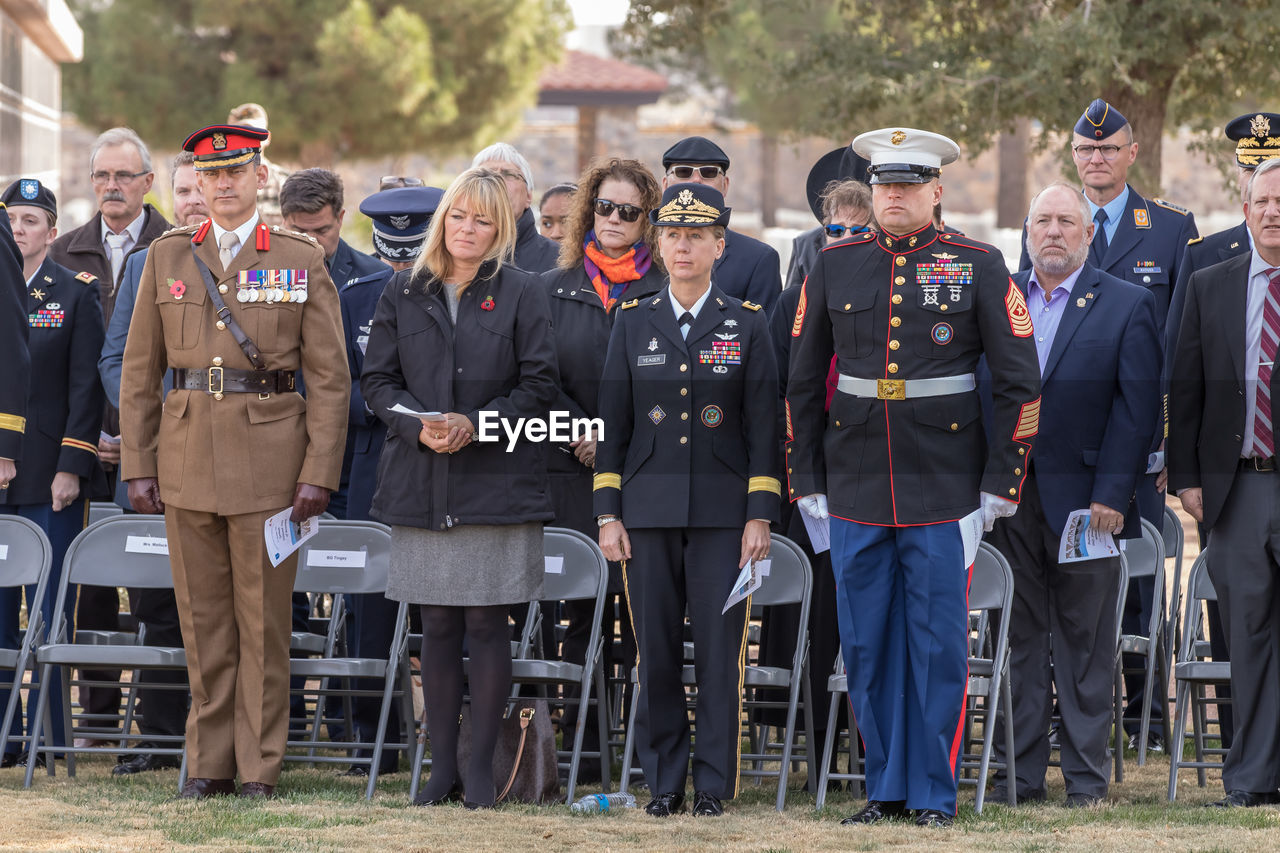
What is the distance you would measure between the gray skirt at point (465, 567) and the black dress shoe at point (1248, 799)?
233 centimetres

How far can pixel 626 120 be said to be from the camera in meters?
46.0

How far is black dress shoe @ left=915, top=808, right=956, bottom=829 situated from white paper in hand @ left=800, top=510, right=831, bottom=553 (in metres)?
0.92

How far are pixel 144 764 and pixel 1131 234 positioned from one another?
4232 mm

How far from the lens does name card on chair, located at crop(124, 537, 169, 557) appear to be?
6.47 metres

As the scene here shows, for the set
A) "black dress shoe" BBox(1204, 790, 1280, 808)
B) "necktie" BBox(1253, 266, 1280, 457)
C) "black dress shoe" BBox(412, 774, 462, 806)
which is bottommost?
"black dress shoe" BBox(412, 774, 462, 806)

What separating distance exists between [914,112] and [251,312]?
897cm

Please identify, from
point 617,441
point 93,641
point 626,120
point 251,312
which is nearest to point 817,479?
point 617,441

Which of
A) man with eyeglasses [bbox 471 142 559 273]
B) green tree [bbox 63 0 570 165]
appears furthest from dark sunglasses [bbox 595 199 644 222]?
green tree [bbox 63 0 570 165]

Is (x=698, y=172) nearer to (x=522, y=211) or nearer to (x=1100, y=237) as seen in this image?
(x=522, y=211)

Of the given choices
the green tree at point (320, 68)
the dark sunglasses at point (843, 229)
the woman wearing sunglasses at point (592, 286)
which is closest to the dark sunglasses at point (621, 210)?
the woman wearing sunglasses at point (592, 286)

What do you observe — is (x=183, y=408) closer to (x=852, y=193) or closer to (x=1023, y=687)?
(x=852, y=193)

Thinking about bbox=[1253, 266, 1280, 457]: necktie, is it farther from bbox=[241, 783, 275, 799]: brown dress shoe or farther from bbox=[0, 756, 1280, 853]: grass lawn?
bbox=[241, 783, 275, 799]: brown dress shoe

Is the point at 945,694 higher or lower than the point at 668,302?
lower

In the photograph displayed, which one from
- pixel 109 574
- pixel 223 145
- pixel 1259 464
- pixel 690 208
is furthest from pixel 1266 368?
pixel 109 574
